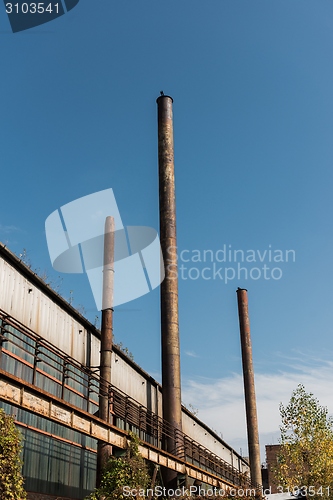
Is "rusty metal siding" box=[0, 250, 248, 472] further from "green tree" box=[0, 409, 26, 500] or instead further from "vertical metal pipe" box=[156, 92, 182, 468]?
"green tree" box=[0, 409, 26, 500]

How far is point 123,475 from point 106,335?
5519mm

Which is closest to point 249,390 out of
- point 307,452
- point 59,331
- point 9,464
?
point 307,452

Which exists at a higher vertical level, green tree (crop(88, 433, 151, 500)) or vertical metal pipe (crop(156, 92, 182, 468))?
vertical metal pipe (crop(156, 92, 182, 468))

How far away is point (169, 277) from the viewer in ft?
75.4

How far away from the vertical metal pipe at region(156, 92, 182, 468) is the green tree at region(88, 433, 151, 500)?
5833 millimetres

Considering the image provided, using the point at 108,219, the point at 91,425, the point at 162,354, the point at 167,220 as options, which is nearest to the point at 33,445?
the point at 91,425

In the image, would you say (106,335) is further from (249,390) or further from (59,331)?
(249,390)

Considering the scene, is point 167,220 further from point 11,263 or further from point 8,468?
point 8,468

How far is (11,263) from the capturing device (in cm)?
1416

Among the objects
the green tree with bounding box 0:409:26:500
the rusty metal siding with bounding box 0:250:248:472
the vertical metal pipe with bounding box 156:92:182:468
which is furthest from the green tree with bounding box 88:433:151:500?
the vertical metal pipe with bounding box 156:92:182:468

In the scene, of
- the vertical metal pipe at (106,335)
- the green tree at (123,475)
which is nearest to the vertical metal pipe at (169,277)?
the vertical metal pipe at (106,335)

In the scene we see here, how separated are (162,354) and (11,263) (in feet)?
31.5

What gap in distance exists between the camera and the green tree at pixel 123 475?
14.3 metres

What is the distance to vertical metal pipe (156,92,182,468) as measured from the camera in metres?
21.4
